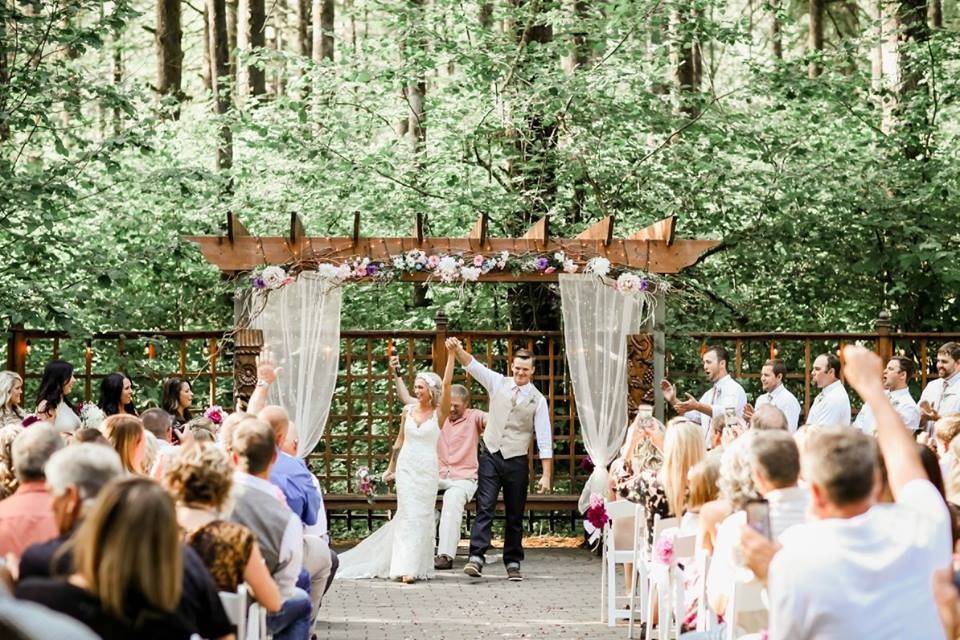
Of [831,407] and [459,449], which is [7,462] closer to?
[459,449]

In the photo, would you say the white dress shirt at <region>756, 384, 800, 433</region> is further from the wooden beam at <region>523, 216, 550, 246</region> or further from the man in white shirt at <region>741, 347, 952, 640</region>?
the man in white shirt at <region>741, 347, 952, 640</region>

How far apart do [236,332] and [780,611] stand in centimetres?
851

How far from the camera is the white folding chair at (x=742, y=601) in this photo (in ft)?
16.6

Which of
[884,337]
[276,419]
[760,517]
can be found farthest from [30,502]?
[884,337]

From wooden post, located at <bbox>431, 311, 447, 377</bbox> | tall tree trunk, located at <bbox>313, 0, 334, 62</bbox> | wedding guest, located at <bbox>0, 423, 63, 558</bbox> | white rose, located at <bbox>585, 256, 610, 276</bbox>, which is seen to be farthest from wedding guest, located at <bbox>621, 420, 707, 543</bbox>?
tall tree trunk, located at <bbox>313, 0, 334, 62</bbox>

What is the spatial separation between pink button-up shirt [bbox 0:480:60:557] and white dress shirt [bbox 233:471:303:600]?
2.90ft

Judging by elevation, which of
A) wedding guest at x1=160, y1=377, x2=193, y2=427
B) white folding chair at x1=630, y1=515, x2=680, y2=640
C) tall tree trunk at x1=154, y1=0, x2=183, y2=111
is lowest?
white folding chair at x1=630, y1=515, x2=680, y2=640

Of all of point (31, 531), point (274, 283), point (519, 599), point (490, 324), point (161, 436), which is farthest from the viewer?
point (490, 324)

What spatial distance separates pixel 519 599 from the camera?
32.1 feet

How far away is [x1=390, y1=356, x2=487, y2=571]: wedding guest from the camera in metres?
11.2

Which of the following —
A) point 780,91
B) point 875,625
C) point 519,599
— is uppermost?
point 780,91

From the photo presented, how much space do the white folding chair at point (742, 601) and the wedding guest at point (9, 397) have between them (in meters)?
5.60

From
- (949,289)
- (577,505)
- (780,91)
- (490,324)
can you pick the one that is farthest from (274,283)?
(949,289)

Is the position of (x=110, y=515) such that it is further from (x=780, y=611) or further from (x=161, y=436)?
(x=161, y=436)
